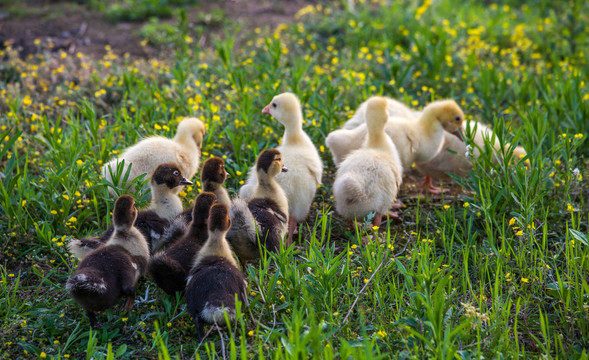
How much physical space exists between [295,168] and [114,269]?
1.84 meters

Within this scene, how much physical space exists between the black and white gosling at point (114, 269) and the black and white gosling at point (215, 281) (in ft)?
1.39

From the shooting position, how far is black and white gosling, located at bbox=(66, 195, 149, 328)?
4020 mm

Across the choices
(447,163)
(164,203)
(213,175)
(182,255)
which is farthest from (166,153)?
(447,163)

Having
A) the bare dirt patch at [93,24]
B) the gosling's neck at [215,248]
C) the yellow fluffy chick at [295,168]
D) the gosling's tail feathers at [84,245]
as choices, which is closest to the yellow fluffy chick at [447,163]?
the yellow fluffy chick at [295,168]

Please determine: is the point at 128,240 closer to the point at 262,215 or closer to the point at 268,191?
the point at 262,215

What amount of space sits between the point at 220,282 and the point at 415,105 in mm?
4478

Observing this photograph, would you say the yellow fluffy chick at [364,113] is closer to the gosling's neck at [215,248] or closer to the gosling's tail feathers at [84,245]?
the gosling's neck at [215,248]

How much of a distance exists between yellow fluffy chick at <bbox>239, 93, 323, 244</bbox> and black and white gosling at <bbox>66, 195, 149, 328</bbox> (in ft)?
3.73

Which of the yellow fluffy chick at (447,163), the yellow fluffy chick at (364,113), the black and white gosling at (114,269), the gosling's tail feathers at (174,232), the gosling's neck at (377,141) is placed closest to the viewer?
the black and white gosling at (114,269)

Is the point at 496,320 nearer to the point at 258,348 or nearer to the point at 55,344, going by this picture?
the point at 258,348

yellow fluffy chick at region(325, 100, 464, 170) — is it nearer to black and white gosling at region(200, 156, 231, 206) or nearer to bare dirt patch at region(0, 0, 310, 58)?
black and white gosling at region(200, 156, 231, 206)

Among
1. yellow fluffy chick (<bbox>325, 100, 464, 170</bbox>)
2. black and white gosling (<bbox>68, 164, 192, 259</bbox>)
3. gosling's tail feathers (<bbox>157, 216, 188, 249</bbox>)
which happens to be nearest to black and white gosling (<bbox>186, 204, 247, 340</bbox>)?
gosling's tail feathers (<bbox>157, 216, 188, 249</bbox>)

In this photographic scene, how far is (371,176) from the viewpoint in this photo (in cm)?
542

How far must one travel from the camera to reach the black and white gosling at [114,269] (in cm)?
402
